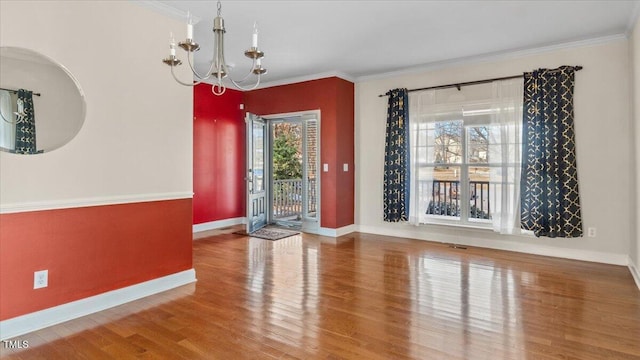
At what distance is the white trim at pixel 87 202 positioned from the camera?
7.96 ft

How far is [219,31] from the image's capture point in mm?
2287

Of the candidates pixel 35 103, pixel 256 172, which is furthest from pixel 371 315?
pixel 256 172

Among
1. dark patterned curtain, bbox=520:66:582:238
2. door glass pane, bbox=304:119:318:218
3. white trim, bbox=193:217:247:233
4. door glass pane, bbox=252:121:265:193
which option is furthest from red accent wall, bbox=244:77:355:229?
dark patterned curtain, bbox=520:66:582:238

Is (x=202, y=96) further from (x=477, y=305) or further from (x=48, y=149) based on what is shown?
(x=477, y=305)

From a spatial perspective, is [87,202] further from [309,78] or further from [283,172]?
[283,172]

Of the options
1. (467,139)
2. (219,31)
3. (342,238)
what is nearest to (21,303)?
(219,31)

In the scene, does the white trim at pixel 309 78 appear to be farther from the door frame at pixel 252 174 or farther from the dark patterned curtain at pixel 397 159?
the dark patterned curtain at pixel 397 159

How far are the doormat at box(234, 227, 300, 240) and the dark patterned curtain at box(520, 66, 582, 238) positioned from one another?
3421mm

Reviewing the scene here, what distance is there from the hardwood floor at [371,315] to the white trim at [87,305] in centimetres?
8

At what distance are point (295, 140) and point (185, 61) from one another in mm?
4302

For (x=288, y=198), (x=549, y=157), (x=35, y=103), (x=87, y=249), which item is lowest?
(x=87, y=249)

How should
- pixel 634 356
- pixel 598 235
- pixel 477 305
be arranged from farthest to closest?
pixel 598 235 → pixel 477 305 → pixel 634 356

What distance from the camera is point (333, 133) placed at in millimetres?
5758

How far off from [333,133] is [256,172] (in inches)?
59.0
